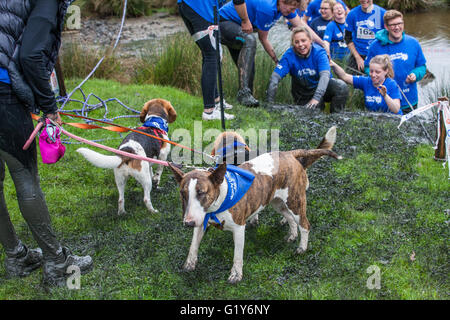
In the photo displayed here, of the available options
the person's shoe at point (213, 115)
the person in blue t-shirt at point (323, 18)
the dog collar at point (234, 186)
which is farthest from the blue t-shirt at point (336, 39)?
the dog collar at point (234, 186)

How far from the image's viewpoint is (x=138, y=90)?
862 cm

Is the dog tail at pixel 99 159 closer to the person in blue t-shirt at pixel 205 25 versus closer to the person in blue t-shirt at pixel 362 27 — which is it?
the person in blue t-shirt at pixel 205 25

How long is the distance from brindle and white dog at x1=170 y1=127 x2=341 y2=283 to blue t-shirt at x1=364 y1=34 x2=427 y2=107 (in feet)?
11.9

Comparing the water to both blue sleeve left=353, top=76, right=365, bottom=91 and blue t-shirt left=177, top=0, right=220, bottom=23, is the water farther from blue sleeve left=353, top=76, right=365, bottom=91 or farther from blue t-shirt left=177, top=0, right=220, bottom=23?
blue t-shirt left=177, top=0, right=220, bottom=23

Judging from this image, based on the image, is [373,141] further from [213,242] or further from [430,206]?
[213,242]

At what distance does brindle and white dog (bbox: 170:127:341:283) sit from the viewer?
127 inches

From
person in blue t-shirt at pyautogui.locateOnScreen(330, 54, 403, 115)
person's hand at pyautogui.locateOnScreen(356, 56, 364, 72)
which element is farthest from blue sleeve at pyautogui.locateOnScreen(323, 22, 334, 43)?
person in blue t-shirt at pyautogui.locateOnScreen(330, 54, 403, 115)

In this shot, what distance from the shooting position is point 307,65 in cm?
732

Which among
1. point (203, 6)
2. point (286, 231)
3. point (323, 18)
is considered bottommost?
point (286, 231)

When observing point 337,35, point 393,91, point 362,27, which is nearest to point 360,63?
point 362,27

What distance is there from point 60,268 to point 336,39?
711 cm

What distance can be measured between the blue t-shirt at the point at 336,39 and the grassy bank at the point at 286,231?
3.00m

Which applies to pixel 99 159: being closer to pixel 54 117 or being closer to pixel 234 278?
pixel 54 117

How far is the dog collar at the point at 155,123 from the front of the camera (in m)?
5.15
